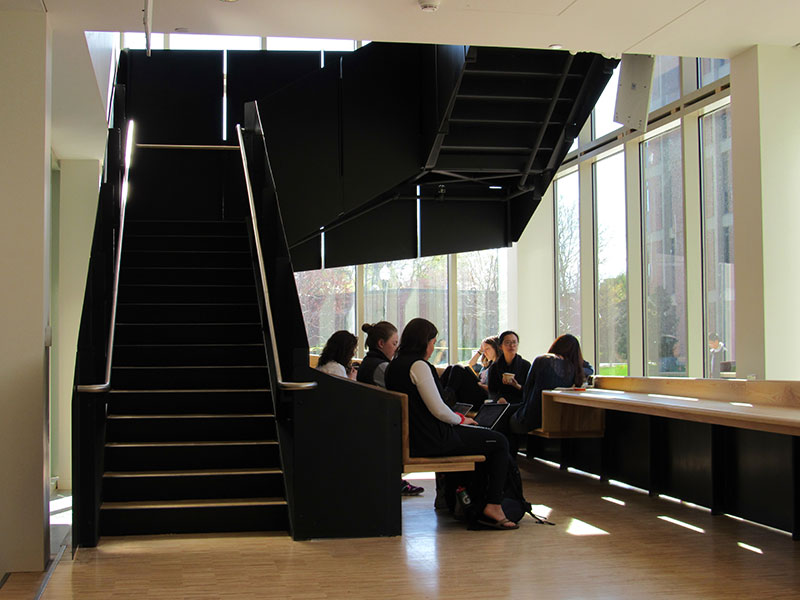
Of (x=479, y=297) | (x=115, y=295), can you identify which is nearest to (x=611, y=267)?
(x=479, y=297)

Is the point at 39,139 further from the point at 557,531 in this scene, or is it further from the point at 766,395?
the point at 766,395

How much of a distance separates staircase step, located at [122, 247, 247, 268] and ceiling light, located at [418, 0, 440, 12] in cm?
362

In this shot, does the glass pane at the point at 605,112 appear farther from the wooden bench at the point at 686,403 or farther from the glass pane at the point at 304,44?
the wooden bench at the point at 686,403

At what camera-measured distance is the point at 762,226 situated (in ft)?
19.3

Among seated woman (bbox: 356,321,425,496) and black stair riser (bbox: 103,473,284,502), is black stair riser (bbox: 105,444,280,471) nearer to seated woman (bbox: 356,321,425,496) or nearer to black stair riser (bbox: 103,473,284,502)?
black stair riser (bbox: 103,473,284,502)

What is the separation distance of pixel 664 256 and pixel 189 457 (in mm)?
6496

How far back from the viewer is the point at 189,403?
20.0ft

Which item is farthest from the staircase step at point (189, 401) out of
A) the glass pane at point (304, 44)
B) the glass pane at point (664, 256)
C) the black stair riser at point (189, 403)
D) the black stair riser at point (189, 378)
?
the glass pane at point (304, 44)

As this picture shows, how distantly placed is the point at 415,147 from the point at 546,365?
282cm

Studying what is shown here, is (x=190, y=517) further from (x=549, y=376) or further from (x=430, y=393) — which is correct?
(x=549, y=376)

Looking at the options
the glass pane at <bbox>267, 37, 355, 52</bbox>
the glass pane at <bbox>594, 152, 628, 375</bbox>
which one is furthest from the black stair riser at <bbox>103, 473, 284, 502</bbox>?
the glass pane at <bbox>267, 37, 355, 52</bbox>

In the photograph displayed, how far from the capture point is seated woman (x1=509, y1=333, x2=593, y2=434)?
7328 millimetres

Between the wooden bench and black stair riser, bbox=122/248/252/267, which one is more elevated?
black stair riser, bbox=122/248/252/267

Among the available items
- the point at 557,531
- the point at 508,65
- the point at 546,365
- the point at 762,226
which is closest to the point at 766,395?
the point at 762,226
